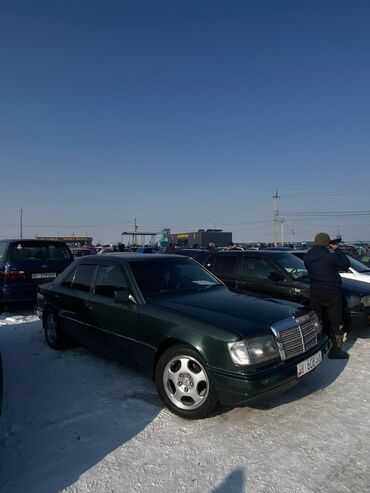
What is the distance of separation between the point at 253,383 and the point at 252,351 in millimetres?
270

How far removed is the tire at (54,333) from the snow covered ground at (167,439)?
3.07ft

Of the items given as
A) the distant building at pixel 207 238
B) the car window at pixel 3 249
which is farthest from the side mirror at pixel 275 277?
the distant building at pixel 207 238

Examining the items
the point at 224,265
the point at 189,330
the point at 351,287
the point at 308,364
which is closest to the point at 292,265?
the point at 351,287

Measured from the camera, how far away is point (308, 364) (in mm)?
3814

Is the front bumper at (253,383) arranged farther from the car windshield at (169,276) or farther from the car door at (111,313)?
the car windshield at (169,276)

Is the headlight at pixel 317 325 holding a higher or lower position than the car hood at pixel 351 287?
lower

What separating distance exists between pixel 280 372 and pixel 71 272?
11.6 ft

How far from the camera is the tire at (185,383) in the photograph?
3.57 meters

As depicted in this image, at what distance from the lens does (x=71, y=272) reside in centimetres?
Answer: 581

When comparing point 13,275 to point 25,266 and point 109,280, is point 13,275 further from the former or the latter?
point 109,280

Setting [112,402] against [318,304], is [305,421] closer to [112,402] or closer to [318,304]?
[112,402]

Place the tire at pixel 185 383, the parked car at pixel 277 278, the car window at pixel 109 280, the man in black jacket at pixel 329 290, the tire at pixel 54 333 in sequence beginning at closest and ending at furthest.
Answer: the tire at pixel 185 383 → the car window at pixel 109 280 → the man in black jacket at pixel 329 290 → the tire at pixel 54 333 → the parked car at pixel 277 278

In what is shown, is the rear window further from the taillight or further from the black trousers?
the black trousers

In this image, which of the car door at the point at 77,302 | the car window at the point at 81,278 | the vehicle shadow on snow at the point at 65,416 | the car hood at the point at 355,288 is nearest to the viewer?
the vehicle shadow on snow at the point at 65,416
